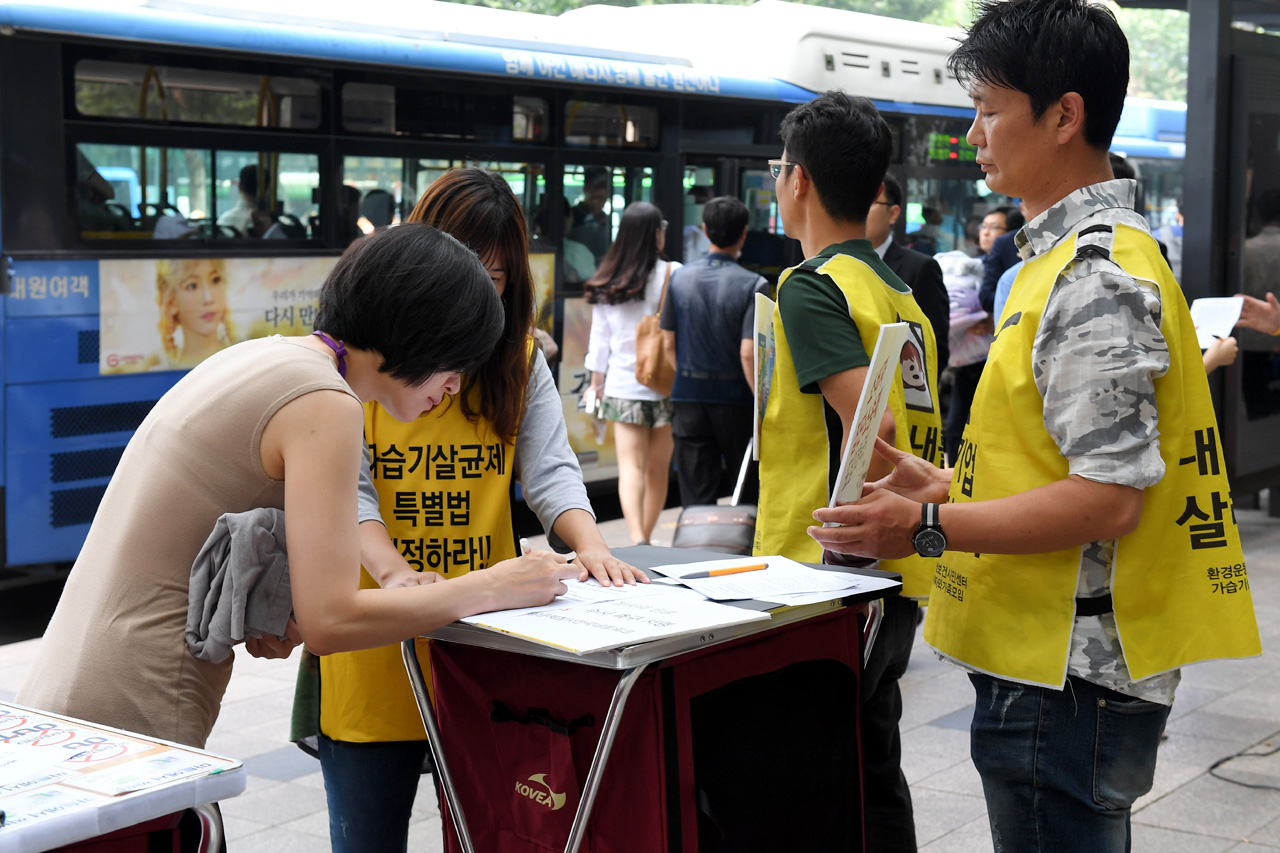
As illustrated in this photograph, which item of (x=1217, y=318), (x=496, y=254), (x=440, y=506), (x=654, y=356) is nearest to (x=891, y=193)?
(x=1217, y=318)

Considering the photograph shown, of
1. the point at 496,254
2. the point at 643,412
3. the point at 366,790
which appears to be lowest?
the point at 366,790

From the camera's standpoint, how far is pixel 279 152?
697 cm

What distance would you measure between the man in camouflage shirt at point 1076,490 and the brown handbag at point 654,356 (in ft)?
15.0

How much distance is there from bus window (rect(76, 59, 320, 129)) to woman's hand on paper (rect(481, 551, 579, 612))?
4986mm

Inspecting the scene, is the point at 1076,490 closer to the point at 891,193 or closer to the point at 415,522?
the point at 415,522

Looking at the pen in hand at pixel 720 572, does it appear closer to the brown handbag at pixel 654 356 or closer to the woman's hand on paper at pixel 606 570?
the woman's hand on paper at pixel 606 570

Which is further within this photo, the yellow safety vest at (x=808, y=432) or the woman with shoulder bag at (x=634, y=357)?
the woman with shoulder bag at (x=634, y=357)

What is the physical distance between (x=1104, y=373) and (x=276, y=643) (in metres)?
1.21

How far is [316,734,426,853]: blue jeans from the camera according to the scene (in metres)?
2.35


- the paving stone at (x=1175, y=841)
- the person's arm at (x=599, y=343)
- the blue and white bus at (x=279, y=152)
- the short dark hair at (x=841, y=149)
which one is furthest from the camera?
the person's arm at (x=599, y=343)

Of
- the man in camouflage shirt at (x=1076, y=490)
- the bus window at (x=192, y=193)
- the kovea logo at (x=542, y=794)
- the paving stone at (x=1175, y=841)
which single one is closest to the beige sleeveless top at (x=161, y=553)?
the kovea logo at (x=542, y=794)

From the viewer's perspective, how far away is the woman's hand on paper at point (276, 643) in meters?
1.91

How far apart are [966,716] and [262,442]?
142 inches

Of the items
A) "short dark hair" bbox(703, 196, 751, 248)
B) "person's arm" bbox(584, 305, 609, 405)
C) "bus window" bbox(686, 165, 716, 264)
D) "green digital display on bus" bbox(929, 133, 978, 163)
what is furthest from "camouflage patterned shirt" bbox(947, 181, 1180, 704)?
"green digital display on bus" bbox(929, 133, 978, 163)
